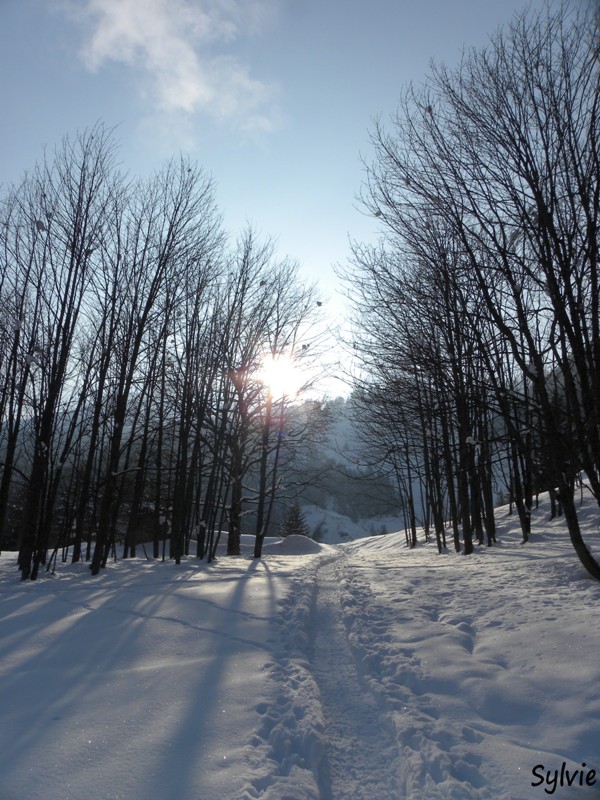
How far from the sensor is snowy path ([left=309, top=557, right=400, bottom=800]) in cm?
281

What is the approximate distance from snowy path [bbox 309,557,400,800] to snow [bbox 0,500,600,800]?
0.05 feet

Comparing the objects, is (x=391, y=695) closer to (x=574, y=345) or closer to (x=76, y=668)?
(x=76, y=668)

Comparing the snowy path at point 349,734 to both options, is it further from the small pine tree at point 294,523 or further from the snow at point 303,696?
the small pine tree at point 294,523

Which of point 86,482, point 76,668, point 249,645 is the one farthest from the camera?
point 86,482

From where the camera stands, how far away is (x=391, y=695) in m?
3.95

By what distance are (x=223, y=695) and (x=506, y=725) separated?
210 cm

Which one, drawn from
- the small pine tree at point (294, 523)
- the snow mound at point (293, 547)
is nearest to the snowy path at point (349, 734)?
the snow mound at point (293, 547)

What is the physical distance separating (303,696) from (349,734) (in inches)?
21.7

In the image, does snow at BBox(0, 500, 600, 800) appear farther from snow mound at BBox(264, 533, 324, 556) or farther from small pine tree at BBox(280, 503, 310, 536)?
small pine tree at BBox(280, 503, 310, 536)

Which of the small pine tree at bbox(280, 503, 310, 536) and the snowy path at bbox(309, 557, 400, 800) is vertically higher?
the small pine tree at bbox(280, 503, 310, 536)

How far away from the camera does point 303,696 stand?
3.86 m

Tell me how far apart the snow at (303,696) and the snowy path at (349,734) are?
0.01 metres

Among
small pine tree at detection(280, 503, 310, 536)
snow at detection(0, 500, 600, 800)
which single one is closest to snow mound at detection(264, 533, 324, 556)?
small pine tree at detection(280, 503, 310, 536)

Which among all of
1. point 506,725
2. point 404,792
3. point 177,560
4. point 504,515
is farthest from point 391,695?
point 504,515
